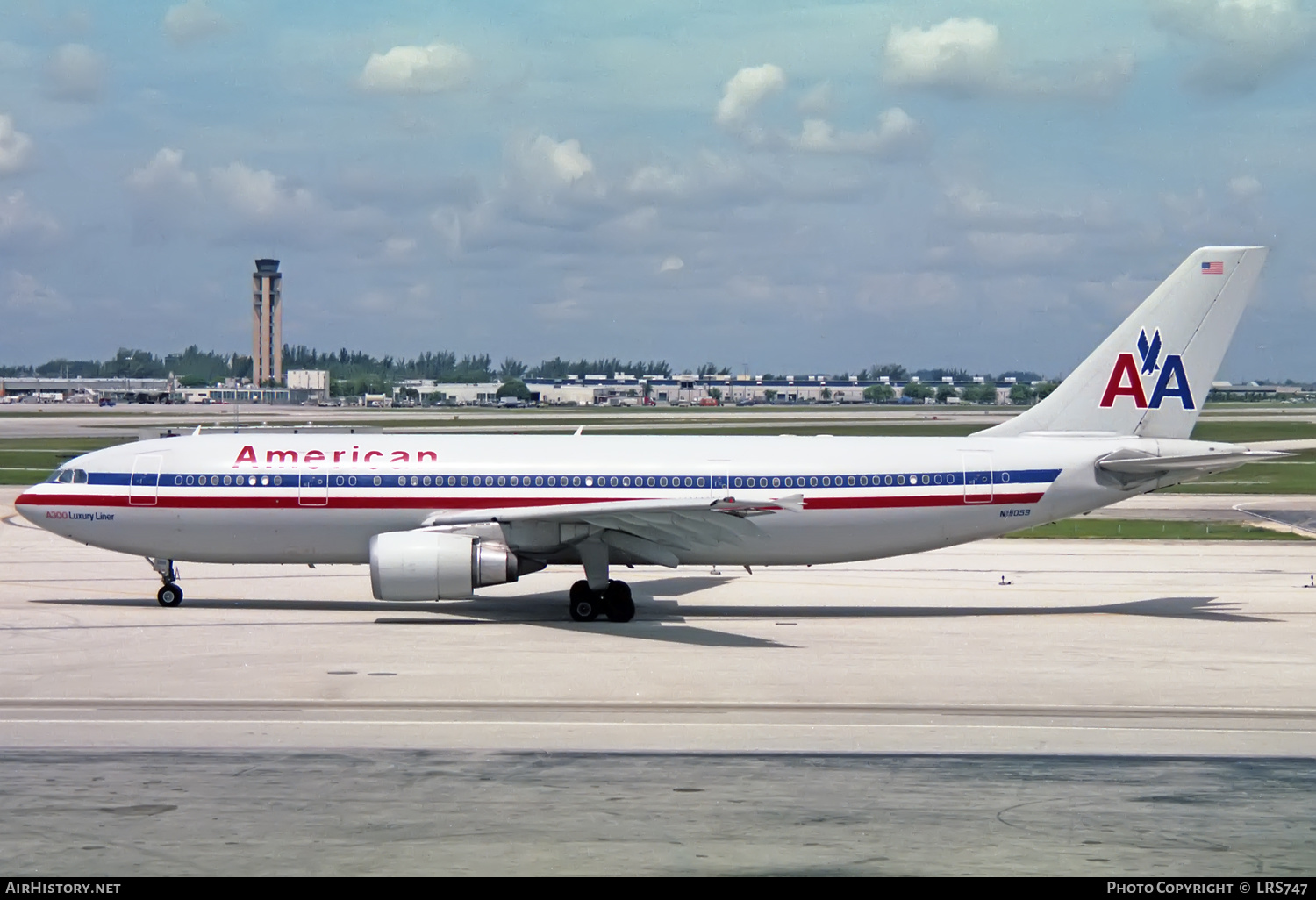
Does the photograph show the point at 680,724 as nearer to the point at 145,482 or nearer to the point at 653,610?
the point at 653,610

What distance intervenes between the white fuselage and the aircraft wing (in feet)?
1.41

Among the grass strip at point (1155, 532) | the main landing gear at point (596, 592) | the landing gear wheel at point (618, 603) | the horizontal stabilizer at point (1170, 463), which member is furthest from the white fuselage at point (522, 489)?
the grass strip at point (1155, 532)

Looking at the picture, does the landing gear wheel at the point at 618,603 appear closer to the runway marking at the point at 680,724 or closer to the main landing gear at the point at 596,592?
the main landing gear at the point at 596,592

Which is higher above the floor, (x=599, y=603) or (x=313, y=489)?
(x=313, y=489)

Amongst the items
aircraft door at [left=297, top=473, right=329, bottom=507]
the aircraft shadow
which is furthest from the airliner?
the aircraft shadow

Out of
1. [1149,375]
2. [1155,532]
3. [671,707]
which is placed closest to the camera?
[671,707]

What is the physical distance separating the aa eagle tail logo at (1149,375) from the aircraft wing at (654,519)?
29.5 ft

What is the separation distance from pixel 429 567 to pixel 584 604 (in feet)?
12.1

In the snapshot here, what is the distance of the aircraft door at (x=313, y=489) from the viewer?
31.3m

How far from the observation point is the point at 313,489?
31.4 metres

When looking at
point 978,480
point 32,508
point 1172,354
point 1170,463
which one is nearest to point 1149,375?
point 1172,354

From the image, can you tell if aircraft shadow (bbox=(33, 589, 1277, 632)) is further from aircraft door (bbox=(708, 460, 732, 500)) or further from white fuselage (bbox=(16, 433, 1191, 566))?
aircraft door (bbox=(708, 460, 732, 500))

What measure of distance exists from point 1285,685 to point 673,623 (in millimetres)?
12375

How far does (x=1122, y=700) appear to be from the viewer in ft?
73.6
